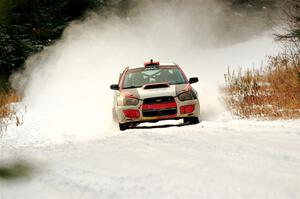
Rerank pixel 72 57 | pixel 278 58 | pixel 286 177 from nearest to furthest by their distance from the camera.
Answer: pixel 286 177 < pixel 278 58 < pixel 72 57

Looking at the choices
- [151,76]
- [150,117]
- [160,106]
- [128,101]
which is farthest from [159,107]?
[151,76]

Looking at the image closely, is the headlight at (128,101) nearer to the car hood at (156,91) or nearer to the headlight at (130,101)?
A: the headlight at (130,101)

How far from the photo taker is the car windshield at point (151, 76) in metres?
11.0

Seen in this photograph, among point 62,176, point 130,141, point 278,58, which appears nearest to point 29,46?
point 62,176

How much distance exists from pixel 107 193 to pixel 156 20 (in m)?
46.2

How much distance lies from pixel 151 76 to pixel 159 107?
156cm

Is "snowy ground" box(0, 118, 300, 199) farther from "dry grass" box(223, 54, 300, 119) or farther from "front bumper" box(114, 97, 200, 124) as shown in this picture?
"front bumper" box(114, 97, 200, 124)

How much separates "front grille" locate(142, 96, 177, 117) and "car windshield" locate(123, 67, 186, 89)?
0.96 m

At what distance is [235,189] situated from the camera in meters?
3.31

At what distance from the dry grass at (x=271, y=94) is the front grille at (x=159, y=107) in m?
1.53

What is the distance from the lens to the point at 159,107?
32.7 ft

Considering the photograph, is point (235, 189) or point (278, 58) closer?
point (235, 189)

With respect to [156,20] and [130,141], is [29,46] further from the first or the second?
[156,20]

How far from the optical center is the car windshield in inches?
435
